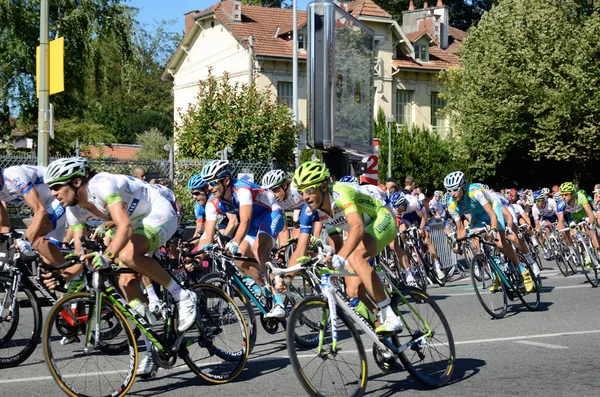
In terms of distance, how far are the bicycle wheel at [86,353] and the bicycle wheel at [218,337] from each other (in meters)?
0.83

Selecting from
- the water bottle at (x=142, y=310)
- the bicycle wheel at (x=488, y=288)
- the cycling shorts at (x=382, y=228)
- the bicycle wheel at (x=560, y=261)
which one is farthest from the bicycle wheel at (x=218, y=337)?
the bicycle wheel at (x=560, y=261)

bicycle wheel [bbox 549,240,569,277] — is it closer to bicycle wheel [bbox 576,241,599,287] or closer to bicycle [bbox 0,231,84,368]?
bicycle wheel [bbox 576,241,599,287]

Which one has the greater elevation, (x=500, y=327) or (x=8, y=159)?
(x=8, y=159)

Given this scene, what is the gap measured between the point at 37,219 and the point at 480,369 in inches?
184

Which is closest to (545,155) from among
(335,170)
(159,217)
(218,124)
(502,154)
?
(502,154)

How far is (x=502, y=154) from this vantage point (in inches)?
1784

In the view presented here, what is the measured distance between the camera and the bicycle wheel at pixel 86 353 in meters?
6.63

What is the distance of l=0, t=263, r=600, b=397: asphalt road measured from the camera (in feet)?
24.4

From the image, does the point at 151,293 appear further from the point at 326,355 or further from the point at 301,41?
the point at 301,41

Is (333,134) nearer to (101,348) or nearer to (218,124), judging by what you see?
(218,124)

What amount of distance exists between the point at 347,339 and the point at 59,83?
34.1 feet

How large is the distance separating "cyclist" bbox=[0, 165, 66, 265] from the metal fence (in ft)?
20.2

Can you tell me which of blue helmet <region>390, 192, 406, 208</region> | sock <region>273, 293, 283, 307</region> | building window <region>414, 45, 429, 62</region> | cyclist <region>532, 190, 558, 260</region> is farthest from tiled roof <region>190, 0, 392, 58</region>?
sock <region>273, 293, 283, 307</region>

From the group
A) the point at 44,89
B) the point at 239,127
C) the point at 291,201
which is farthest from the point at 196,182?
the point at 239,127
